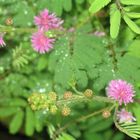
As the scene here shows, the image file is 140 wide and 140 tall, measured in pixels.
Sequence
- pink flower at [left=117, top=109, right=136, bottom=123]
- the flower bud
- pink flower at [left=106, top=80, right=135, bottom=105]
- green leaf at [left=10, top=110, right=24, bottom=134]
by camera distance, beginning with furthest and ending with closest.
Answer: green leaf at [left=10, top=110, right=24, bottom=134]
pink flower at [left=117, top=109, right=136, bottom=123]
pink flower at [left=106, top=80, right=135, bottom=105]
the flower bud

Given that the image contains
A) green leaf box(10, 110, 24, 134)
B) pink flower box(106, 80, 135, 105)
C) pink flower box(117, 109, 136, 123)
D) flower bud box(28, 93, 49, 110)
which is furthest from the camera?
green leaf box(10, 110, 24, 134)

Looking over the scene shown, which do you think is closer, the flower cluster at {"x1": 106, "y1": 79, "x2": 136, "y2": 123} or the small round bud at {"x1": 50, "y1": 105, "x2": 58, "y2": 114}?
the small round bud at {"x1": 50, "y1": 105, "x2": 58, "y2": 114}

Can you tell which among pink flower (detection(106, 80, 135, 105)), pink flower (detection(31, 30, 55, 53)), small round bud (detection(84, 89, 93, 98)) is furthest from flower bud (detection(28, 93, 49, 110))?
pink flower (detection(31, 30, 55, 53))

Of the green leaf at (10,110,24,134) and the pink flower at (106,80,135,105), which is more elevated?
the pink flower at (106,80,135,105)

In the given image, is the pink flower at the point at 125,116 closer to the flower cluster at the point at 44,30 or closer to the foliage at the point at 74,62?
the foliage at the point at 74,62

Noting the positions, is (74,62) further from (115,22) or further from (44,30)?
(115,22)

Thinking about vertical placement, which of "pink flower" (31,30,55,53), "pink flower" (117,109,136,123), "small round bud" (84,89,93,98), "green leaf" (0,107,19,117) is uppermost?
"pink flower" (31,30,55,53)

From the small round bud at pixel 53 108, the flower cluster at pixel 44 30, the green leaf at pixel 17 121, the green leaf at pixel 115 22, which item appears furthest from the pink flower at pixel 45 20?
the green leaf at pixel 17 121

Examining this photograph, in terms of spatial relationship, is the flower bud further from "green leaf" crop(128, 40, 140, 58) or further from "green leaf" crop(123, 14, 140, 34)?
"green leaf" crop(128, 40, 140, 58)
